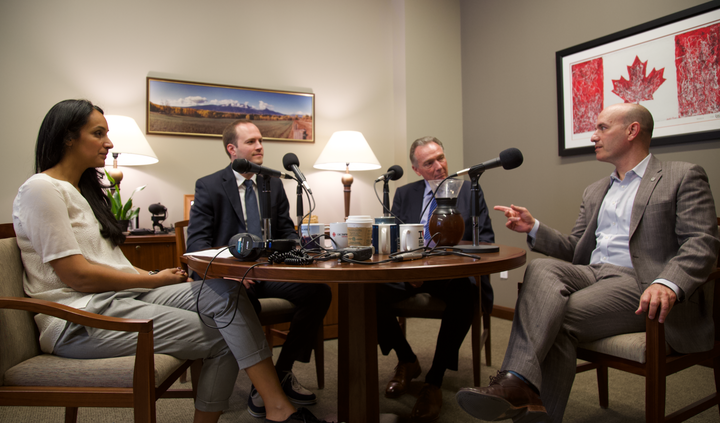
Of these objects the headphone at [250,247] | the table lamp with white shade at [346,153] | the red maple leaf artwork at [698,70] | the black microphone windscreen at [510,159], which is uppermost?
the red maple leaf artwork at [698,70]

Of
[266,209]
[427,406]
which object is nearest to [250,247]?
[266,209]

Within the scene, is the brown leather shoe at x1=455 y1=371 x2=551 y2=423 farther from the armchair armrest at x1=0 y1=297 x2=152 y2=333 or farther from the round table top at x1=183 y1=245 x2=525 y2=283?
the armchair armrest at x1=0 y1=297 x2=152 y2=333

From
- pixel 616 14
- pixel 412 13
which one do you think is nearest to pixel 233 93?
pixel 412 13

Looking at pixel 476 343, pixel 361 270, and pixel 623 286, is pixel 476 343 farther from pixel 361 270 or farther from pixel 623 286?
pixel 361 270

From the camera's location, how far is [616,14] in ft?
9.01

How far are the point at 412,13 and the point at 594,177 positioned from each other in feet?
6.78

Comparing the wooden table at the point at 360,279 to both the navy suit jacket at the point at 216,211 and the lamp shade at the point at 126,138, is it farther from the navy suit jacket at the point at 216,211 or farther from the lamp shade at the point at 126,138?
the lamp shade at the point at 126,138

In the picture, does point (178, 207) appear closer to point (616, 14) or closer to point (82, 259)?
point (82, 259)

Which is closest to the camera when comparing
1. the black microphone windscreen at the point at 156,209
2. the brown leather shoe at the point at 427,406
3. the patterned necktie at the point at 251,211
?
the brown leather shoe at the point at 427,406

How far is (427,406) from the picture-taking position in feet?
5.87

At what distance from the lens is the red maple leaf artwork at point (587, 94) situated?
2.85 meters

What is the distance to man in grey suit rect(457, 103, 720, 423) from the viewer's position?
4.18 feet

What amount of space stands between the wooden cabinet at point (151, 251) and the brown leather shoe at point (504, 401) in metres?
2.02

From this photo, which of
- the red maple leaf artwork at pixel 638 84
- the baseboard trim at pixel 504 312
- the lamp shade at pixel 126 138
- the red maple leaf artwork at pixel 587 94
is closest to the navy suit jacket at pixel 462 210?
the red maple leaf artwork at pixel 587 94
